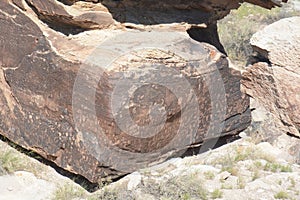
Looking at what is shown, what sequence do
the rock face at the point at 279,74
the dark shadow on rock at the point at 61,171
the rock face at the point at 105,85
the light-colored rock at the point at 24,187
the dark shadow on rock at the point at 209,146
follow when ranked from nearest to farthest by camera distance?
the rock face at the point at 105,85, the light-colored rock at the point at 24,187, the dark shadow on rock at the point at 61,171, the dark shadow on rock at the point at 209,146, the rock face at the point at 279,74

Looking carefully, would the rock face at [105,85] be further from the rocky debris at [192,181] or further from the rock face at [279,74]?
the rock face at [279,74]

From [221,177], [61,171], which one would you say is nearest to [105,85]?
[61,171]

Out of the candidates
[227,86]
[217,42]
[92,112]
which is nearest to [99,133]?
[92,112]

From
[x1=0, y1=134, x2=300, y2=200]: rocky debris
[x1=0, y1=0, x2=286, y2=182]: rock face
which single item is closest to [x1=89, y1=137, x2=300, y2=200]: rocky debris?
[x1=0, y1=134, x2=300, y2=200]: rocky debris

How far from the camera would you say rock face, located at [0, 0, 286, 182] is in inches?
170

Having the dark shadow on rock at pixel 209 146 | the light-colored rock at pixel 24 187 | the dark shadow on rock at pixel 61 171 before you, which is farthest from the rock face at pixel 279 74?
the light-colored rock at pixel 24 187

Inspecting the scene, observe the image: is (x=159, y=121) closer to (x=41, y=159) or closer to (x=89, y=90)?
(x=89, y=90)

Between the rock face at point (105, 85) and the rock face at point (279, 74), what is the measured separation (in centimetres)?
79

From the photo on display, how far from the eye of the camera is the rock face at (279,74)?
576cm

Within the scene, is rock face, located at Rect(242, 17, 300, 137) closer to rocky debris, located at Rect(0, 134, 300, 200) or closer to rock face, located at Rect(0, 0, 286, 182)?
rocky debris, located at Rect(0, 134, 300, 200)

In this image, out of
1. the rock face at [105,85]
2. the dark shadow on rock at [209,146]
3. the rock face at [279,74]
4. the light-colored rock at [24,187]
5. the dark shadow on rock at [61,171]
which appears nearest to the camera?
the rock face at [105,85]

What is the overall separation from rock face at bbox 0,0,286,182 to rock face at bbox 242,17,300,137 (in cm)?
79

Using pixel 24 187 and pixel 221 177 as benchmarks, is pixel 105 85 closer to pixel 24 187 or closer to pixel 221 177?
pixel 24 187

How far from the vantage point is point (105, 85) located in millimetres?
4242
